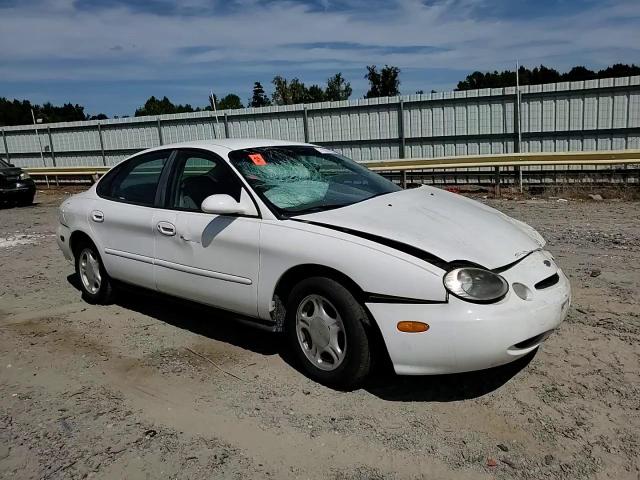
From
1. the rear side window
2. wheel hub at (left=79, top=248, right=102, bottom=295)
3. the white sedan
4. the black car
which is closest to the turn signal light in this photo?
the white sedan

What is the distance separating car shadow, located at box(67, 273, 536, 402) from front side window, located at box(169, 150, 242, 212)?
Answer: 80 cm

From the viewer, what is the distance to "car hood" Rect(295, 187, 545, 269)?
325cm

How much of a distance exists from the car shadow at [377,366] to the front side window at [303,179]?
0.94 metres

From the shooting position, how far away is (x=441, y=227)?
3.49 m

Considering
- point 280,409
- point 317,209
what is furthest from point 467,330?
point 317,209

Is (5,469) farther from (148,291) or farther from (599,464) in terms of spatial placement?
(599,464)

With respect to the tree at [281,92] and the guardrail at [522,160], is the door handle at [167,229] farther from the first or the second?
the tree at [281,92]

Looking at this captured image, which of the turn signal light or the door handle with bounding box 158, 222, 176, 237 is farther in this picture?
the door handle with bounding box 158, 222, 176, 237

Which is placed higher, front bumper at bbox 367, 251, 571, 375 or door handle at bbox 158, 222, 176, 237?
door handle at bbox 158, 222, 176, 237

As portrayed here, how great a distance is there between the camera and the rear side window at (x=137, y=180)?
475 centimetres

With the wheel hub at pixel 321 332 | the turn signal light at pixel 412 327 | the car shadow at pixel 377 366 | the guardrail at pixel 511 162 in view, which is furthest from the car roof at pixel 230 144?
the guardrail at pixel 511 162

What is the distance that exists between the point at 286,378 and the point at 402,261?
1210mm

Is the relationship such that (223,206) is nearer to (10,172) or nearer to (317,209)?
(317,209)

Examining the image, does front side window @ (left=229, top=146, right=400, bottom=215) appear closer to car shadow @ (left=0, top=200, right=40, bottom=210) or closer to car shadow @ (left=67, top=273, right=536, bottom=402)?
car shadow @ (left=67, top=273, right=536, bottom=402)
